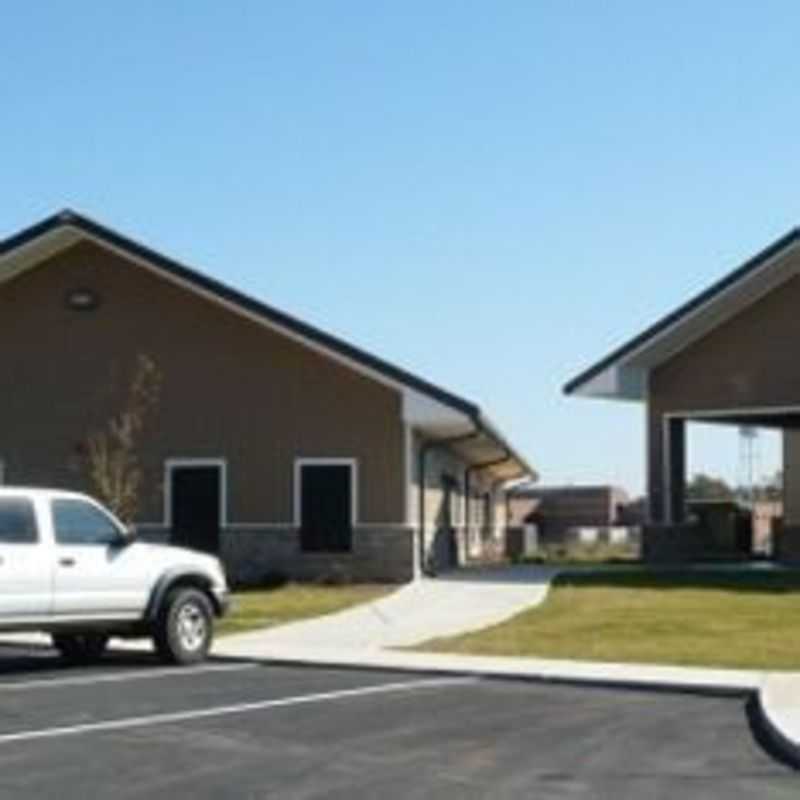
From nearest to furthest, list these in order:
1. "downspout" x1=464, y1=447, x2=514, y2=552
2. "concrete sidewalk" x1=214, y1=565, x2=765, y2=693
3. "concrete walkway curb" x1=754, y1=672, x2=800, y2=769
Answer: "concrete walkway curb" x1=754, y1=672, x2=800, y2=769, "concrete sidewalk" x1=214, y1=565, x2=765, y2=693, "downspout" x1=464, y1=447, x2=514, y2=552

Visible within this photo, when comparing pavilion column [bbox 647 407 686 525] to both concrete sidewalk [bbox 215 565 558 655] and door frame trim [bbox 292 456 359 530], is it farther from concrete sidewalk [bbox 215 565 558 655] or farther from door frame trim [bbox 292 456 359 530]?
door frame trim [bbox 292 456 359 530]

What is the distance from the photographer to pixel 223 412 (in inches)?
1401

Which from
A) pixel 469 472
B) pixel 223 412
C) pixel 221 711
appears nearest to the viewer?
pixel 221 711

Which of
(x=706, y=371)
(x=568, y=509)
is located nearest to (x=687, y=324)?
(x=706, y=371)

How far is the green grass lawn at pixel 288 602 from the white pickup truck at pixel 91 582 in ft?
10.7

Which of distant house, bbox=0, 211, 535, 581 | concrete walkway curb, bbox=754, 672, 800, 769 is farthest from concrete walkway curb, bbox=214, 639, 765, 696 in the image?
distant house, bbox=0, 211, 535, 581

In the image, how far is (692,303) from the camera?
117 feet

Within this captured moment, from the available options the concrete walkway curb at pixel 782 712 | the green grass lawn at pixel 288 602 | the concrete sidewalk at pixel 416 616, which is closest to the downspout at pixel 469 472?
the concrete sidewalk at pixel 416 616

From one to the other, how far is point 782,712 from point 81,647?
29.9 feet

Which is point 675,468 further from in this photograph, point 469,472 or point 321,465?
point 469,472

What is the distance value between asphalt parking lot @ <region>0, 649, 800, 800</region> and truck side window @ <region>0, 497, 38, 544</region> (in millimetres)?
1324

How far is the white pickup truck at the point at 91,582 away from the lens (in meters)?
19.7

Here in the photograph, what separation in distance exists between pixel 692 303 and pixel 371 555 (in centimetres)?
712

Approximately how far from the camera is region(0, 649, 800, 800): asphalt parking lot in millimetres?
12062
